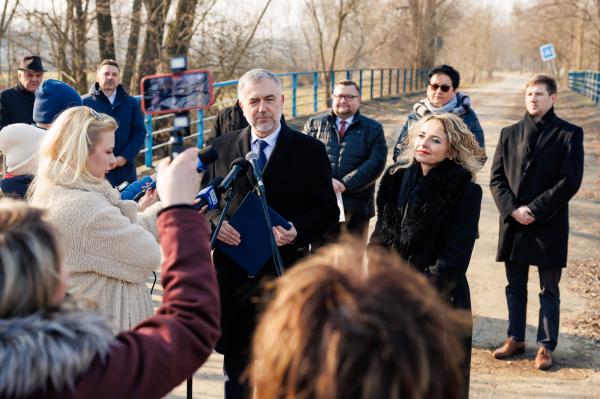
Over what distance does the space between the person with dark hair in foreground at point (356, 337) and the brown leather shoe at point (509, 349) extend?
335 centimetres

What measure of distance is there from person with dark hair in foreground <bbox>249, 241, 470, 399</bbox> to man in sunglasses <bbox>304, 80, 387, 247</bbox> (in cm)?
373

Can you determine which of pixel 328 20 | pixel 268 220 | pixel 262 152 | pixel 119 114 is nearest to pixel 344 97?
Answer: pixel 262 152

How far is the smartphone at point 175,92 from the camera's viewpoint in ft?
6.07

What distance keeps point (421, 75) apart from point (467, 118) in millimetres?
34515

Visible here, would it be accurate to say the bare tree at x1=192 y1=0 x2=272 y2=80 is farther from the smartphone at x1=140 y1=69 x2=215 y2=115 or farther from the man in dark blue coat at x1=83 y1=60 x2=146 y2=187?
the smartphone at x1=140 y1=69 x2=215 y2=115

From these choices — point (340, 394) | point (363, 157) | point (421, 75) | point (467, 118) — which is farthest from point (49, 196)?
point (421, 75)

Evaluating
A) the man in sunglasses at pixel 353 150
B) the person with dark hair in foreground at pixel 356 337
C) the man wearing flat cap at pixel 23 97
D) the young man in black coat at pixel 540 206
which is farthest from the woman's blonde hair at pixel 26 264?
the man wearing flat cap at pixel 23 97

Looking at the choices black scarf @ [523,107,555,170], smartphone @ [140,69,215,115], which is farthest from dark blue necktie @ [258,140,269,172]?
black scarf @ [523,107,555,170]

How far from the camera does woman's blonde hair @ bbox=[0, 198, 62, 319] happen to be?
128 centimetres

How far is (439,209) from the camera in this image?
328cm

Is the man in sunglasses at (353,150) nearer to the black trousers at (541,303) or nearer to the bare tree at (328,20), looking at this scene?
the black trousers at (541,303)

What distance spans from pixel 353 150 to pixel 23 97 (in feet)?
10.8

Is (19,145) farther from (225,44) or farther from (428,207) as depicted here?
(225,44)

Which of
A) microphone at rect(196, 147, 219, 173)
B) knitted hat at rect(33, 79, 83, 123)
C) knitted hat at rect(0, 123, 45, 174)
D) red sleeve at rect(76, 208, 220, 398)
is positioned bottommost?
red sleeve at rect(76, 208, 220, 398)
